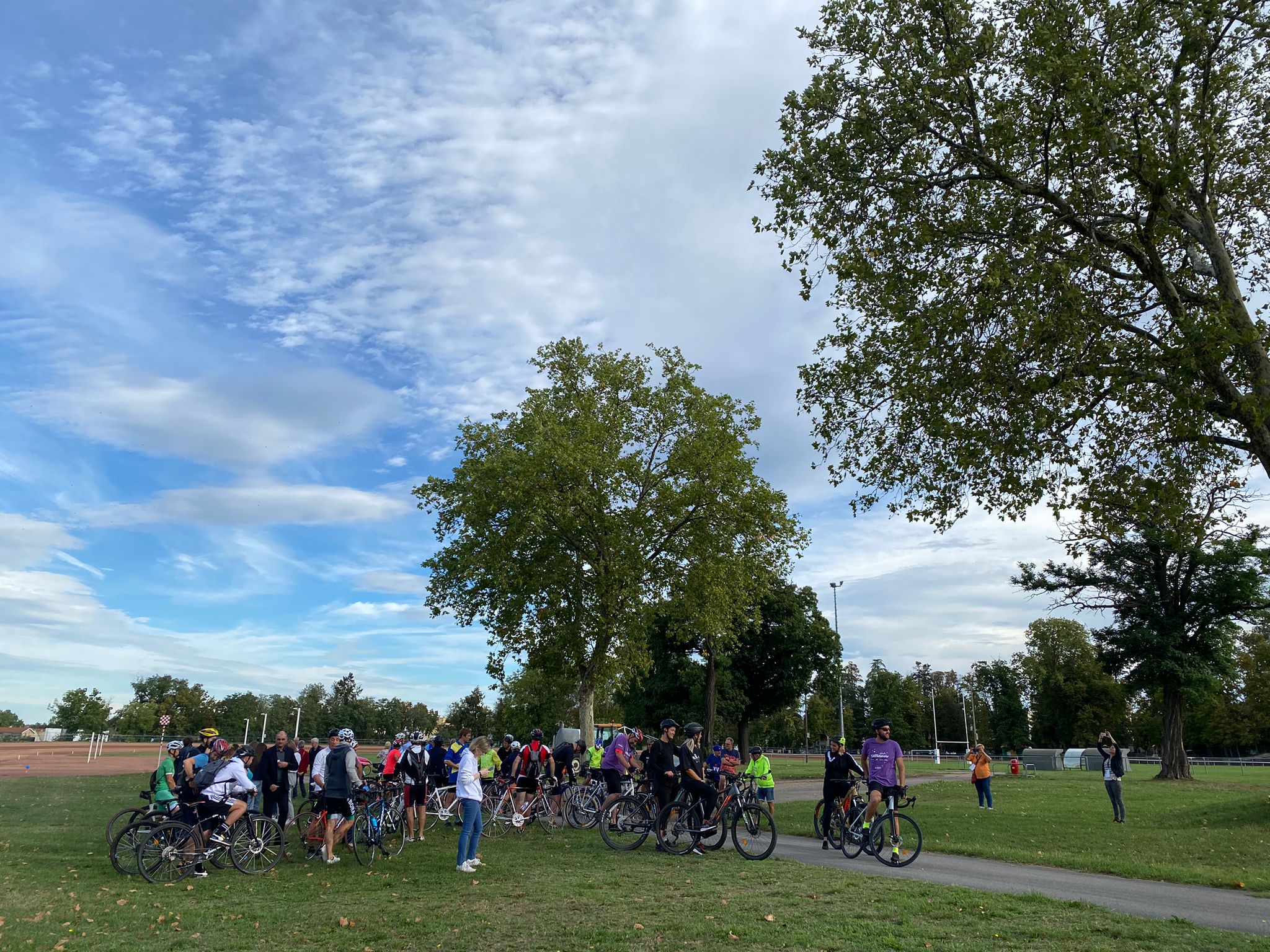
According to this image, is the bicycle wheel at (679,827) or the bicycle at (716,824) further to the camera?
the bicycle wheel at (679,827)

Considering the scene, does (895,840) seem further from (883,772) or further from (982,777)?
(982,777)

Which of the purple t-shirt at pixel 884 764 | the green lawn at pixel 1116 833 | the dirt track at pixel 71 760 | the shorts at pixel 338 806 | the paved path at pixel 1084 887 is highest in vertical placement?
the purple t-shirt at pixel 884 764

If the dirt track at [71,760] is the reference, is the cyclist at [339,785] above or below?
above

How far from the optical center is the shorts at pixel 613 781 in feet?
58.0

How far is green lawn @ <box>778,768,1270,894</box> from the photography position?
12750 millimetres

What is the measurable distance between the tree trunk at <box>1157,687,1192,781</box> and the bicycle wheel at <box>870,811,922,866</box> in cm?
3314

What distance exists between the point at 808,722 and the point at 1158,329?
90.9 m

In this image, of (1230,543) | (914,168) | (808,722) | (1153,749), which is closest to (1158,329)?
(914,168)

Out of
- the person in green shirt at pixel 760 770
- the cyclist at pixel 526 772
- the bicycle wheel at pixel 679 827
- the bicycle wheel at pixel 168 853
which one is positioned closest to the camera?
the bicycle wheel at pixel 168 853

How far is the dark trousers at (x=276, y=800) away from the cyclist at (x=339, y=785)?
3272 mm

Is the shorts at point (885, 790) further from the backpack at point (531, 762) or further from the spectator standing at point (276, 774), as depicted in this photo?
the spectator standing at point (276, 774)

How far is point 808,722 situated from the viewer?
325ft

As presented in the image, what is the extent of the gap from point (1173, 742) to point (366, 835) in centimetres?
3941

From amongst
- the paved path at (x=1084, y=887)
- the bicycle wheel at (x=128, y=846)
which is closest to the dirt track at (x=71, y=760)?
the bicycle wheel at (x=128, y=846)
